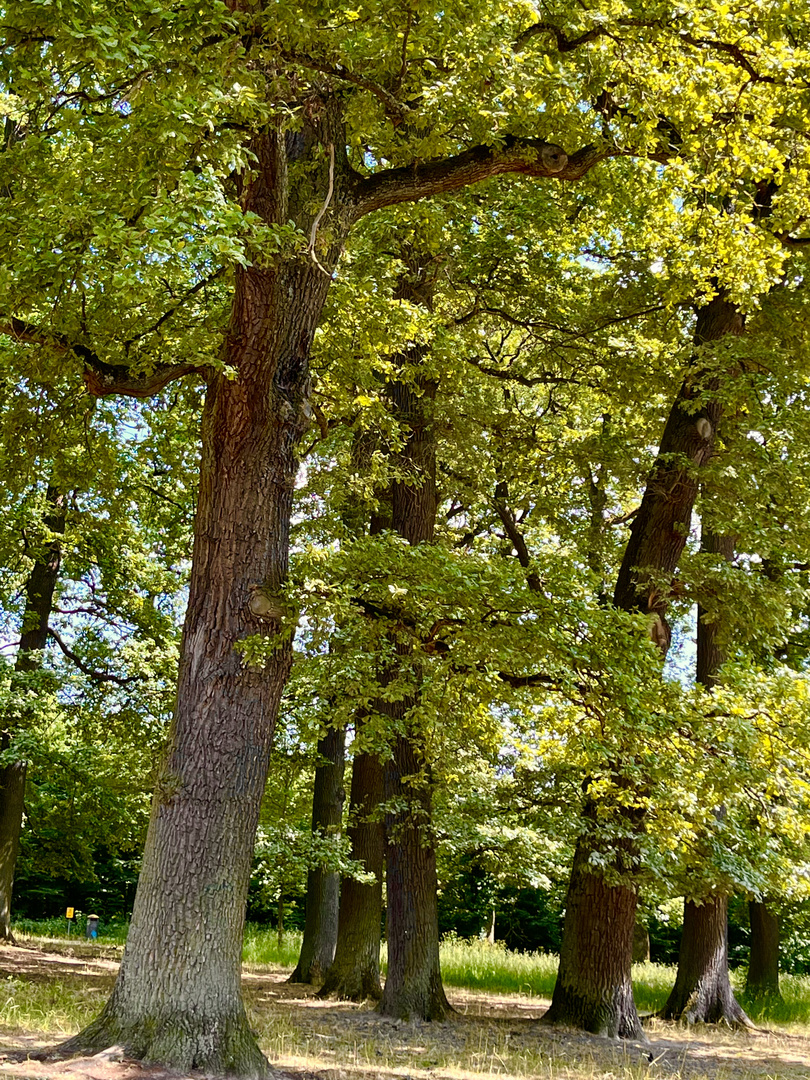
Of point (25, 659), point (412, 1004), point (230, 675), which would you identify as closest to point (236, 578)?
point (230, 675)

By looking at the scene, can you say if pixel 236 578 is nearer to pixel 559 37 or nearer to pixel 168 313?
pixel 168 313

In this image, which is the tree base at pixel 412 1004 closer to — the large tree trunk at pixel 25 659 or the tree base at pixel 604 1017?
the tree base at pixel 604 1017

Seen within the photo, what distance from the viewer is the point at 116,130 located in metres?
5.45

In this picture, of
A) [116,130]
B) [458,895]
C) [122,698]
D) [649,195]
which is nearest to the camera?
[116,130]

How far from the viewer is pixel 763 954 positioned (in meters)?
16.5

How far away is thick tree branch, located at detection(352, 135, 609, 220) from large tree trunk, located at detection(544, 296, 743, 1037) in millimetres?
3520

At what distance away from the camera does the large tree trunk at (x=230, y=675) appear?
5.92 meters

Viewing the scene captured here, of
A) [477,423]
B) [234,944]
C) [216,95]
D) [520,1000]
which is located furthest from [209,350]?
[520,1000]

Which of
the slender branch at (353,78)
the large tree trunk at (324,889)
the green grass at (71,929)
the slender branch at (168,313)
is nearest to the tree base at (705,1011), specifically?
the large tree trunk at (324,889)

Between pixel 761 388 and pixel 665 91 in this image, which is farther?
pixel 761 388

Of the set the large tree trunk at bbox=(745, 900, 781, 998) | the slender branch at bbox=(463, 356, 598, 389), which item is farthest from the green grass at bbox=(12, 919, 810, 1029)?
the slender branch at bbox=(463, 356, 598, 389)

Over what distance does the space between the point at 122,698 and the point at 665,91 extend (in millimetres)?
11465

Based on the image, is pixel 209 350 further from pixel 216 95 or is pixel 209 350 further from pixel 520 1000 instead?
pixel 520 1000

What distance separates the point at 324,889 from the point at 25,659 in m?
5.65
